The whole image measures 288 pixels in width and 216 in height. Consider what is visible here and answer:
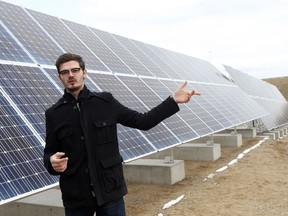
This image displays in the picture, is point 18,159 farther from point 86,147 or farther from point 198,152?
point 198,152

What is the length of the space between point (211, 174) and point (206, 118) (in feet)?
8.59

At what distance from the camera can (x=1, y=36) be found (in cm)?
942

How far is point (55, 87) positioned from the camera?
877cm

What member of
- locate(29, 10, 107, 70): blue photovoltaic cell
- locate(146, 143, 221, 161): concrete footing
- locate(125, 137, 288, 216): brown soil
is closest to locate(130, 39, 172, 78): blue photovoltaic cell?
locate(146, 143, 221, 161): concrete footing

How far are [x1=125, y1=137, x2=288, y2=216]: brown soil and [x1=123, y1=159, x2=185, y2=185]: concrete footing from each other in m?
0.26

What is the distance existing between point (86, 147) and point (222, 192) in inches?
363

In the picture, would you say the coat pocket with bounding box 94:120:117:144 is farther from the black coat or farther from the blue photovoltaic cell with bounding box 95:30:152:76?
the blue photovoltaic cell with bounding box 95:30:152:76

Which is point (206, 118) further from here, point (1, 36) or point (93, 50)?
point (1, 36)

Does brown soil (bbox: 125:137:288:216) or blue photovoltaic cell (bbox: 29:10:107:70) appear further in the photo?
blue photovoltaic cell (bbox: 29:10:107:70)

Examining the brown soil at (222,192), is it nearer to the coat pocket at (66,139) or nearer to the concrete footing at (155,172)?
the concrete footing at (155,172)

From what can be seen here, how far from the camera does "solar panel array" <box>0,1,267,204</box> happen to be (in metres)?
5.97

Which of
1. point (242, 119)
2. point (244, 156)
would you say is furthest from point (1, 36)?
point (242, 119)

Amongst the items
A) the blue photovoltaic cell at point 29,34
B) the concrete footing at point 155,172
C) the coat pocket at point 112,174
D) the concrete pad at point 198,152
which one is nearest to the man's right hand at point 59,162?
the coat pocket at point 112,174

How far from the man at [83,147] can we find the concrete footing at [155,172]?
30.9 ft
